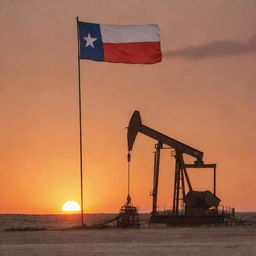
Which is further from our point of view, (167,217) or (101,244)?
(167,217)

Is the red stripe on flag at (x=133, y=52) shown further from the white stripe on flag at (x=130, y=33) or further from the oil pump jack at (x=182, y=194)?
the oil pump jack at (x=182, y=194)

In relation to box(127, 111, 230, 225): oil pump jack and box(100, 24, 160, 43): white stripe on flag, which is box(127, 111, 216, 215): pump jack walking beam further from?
box(100, 24, 160, 43): white stripe on flag

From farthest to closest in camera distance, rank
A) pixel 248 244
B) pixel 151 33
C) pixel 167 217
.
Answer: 1. pixel 167 217
2. pixel 151 33
3. pixel 248 244

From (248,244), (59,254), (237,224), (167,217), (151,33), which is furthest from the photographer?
(237,224)

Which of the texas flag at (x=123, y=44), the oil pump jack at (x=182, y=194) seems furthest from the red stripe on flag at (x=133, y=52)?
the oil pump jack at (x=182, y=194)

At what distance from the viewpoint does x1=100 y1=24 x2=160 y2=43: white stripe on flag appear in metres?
44.8

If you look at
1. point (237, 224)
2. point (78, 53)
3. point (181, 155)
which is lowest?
point (237, 224)

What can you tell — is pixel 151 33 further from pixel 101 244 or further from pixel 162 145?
pixel 101 244

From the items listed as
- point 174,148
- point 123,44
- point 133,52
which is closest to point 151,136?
point 174,148

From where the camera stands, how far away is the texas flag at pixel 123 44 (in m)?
44.2

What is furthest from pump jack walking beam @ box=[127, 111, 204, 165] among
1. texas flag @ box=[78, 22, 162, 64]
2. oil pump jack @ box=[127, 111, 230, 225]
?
texas flag @ box=[78, 22, 162, 64]

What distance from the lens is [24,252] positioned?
94.7ft

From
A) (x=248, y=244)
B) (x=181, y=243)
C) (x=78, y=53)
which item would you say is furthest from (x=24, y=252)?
(x=78, y=53)

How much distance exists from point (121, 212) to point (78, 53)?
14173 mm
